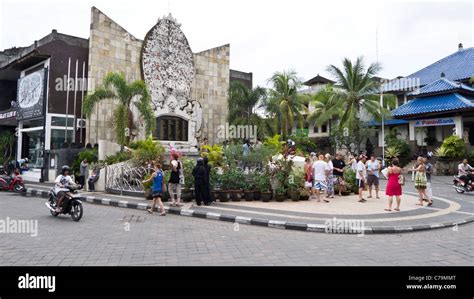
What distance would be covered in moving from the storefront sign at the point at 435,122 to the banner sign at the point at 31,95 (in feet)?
97.7

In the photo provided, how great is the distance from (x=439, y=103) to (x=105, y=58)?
26046 millimetres

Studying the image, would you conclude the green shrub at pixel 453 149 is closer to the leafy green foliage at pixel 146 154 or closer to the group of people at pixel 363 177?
the group of people at pixel 363 177

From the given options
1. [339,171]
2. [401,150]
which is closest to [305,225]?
[339,171]

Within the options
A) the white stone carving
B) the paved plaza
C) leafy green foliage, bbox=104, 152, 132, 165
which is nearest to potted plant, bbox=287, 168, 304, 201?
the paved plaza

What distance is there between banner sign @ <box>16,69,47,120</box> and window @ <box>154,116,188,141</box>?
7918 millimetres

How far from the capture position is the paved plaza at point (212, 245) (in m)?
5.56

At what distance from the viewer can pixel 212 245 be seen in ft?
21.7

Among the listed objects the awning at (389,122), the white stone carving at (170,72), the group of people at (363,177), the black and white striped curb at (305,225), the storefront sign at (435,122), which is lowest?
the black and white striped curb at (305,225)

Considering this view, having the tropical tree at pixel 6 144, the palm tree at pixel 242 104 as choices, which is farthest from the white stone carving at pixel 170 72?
the tropical tree at pixel 6 144

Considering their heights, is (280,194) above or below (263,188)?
below

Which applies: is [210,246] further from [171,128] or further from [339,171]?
[171,128]

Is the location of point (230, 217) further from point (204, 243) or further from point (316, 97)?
point (316, 97)

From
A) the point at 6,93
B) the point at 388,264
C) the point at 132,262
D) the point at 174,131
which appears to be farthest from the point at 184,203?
the point at 6,93
